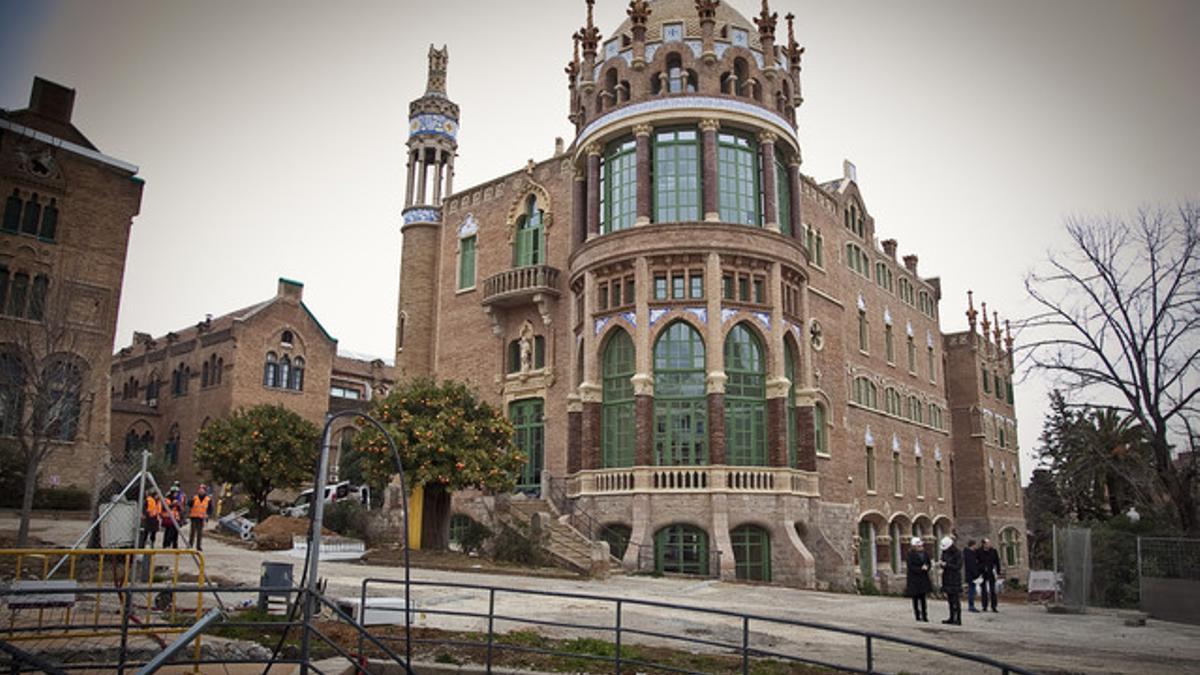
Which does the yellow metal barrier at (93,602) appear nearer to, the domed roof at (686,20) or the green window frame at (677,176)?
the green window frame at (677,176)

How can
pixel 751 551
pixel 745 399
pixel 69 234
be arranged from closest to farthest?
pixel 751 551 → pixel 745 399 → pixel 69 234

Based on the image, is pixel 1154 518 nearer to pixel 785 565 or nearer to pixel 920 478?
pixel 785 565

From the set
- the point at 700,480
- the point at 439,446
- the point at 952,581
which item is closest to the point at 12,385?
the point at 439,446

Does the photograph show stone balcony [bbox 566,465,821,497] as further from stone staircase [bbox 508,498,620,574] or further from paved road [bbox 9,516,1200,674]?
paved road [bbox 9,516,1200,674]

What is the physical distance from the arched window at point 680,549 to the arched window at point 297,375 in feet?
108

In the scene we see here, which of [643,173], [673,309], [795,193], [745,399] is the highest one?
[795,193]

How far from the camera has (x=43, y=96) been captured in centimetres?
3969

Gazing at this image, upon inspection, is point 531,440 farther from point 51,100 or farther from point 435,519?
point 51,100

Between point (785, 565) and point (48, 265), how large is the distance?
1278 inches

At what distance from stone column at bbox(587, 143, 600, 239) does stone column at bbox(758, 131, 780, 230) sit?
19.0ft

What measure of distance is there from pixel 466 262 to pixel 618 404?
11887 millimetres

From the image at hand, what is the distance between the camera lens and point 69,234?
1516 inches

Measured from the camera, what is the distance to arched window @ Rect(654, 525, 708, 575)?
2695 centimetres

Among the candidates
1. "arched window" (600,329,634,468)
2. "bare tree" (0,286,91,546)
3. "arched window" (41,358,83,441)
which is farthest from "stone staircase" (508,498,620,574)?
"arched window" (41,358,83,441)
